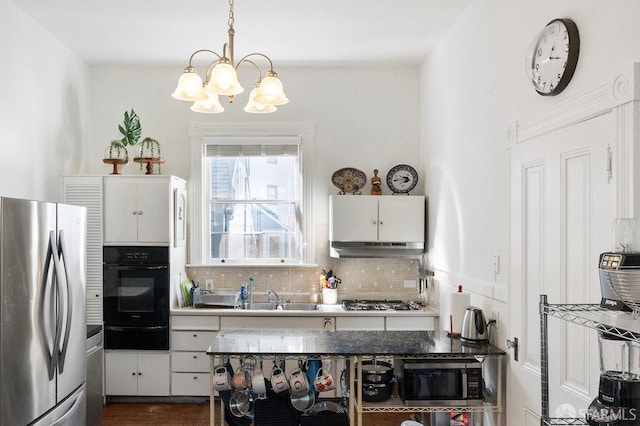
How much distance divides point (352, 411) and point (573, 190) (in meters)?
1.72

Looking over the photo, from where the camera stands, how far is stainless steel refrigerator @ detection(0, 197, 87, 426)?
259 centimetres

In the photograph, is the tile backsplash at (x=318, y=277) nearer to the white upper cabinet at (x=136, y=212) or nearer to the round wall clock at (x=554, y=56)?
the white upper cabinet at (x=136, y=212)

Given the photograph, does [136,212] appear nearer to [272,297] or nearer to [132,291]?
[132,291]

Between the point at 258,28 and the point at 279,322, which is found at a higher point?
the point at 258,28

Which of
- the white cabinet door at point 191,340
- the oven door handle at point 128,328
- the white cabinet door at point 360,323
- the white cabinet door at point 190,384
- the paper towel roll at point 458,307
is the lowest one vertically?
the white cabinet door at point 190,384

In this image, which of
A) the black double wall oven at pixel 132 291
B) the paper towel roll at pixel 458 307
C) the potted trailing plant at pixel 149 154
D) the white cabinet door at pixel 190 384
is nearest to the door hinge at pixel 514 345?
the paper towel roll at pixel 458 307

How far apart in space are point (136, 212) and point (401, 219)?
231 centimetres

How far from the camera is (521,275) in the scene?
287 cm

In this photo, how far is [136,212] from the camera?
463 centimetres

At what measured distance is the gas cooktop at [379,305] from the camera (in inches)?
189

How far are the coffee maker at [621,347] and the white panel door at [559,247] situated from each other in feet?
2.12

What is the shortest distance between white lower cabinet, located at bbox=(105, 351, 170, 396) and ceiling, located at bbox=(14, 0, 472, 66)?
2625 millimetres

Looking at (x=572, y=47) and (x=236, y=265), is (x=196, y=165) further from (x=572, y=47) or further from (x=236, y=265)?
(x=572, y=47)

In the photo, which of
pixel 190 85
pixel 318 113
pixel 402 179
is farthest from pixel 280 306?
pixel 190 85
